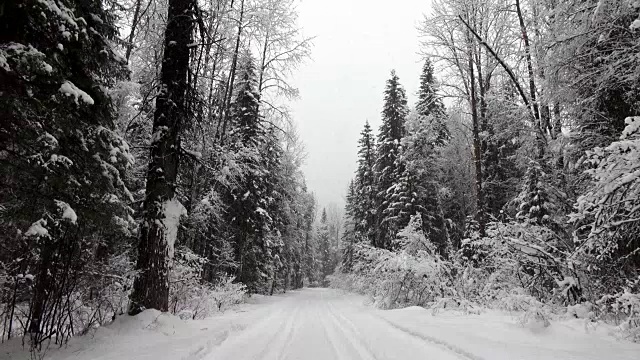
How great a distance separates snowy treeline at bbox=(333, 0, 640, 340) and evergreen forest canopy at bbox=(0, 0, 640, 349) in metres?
0.06

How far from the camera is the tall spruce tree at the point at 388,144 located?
85.1ft

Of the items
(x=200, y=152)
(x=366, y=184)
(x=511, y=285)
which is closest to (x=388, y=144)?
(x=366, y=184)

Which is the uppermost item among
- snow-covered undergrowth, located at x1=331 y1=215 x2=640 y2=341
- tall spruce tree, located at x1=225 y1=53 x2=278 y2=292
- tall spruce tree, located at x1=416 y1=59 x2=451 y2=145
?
tall spruce tree, located at x1=416 y1=59 x2=451 y2=145

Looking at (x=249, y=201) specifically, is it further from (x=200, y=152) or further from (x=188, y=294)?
(x=188, y=294)

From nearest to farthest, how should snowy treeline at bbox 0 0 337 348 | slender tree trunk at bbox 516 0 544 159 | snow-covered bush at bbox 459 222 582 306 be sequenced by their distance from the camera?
1. snowy treeline at bbox 0 0 337 348
2. snow-covered bush at bbox 459 222 582 306
3. slender tree trunk at bbox 516 0 544 159

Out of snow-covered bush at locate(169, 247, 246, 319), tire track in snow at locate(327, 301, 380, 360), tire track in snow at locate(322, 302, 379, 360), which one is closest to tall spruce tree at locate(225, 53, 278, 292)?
snow-covered bush at locate(169, 247, 246, 319)

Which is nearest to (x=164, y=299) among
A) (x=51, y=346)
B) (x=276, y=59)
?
(x=51, y=346)

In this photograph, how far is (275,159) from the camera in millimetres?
25375

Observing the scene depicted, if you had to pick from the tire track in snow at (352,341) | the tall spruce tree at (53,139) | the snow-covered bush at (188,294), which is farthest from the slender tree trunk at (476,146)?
the tall spruce tree at (53,139)

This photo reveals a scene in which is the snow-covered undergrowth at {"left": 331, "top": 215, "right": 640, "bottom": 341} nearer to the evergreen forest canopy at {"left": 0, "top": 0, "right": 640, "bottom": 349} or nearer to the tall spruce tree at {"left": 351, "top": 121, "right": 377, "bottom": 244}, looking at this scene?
the evergreen forest canopy at {"left": 0, "top": 0, "right": 640, "bottom": 349}

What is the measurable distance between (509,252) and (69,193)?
8746 mm

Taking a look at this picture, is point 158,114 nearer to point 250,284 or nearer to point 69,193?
point 69,193

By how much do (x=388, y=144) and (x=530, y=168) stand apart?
15.1m

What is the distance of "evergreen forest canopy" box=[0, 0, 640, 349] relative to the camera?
4012 millimetres
